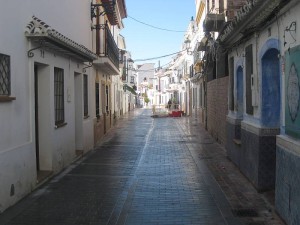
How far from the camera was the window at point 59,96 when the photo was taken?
11.1 meters

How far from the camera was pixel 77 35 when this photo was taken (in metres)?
13.7

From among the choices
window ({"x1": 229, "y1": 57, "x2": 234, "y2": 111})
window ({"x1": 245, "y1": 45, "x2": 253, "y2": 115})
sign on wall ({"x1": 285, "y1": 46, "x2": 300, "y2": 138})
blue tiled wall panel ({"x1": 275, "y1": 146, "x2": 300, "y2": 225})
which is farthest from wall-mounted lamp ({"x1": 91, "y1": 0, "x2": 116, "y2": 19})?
blue tiled wall panel ({"x1": 275, "y1": 146, "x2": 300, "y2": 225})

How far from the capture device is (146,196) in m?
8.20

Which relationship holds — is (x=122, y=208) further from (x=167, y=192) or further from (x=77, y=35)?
(x=77, y=35)

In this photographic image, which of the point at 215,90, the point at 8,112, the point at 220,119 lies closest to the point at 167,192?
the point at 8,112

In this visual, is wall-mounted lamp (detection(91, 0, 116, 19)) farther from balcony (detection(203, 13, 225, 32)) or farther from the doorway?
the doorway

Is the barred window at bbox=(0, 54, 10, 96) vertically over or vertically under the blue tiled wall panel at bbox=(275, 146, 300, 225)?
over

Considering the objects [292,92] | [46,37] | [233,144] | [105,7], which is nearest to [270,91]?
[292,92]

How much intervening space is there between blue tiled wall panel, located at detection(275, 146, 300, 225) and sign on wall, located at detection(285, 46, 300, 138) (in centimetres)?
36

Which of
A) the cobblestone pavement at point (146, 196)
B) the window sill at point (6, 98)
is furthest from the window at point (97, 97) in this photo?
the window sill at point (6, 98)

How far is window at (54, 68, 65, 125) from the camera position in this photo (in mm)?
11125

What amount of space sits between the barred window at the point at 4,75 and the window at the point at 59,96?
11.9 ft

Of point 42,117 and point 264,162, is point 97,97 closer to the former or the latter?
point 42,117

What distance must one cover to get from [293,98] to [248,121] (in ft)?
12.2
